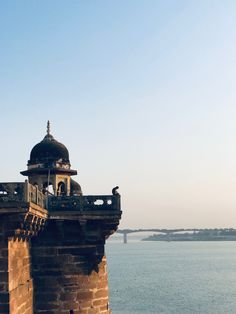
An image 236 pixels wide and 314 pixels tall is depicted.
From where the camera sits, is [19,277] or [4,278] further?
[19,277]

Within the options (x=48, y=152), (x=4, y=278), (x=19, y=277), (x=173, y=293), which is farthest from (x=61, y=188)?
(x=173, y=293)

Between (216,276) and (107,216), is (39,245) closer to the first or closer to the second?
(107,216)

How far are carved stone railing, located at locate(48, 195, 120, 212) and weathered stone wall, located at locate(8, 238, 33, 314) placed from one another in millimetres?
2157

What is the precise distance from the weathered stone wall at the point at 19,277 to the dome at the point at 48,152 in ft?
17.4

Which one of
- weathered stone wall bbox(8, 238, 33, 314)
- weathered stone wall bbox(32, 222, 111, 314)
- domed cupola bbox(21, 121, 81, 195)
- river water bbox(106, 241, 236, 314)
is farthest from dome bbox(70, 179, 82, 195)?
river water bbox(106, 241, 236, 314)

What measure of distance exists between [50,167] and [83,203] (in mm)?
3625

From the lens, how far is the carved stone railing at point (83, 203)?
20266mm

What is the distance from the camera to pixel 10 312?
50.9 ft

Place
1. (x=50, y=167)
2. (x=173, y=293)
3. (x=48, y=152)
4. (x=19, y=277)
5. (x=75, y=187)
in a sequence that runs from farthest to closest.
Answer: (x=173, y=293), (x=75, y=187), (x=48, y=152), (x=50, y=167), (x=19, y=277)

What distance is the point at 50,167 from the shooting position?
23.1 meters

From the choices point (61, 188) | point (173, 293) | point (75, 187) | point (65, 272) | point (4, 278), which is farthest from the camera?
point (173, 293)

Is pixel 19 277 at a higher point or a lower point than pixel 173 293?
higher

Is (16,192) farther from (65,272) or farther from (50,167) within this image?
(50,167)

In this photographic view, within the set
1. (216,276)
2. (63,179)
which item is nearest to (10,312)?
(63,179)
